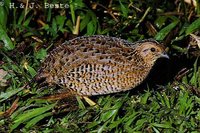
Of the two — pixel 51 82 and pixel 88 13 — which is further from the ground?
pixel 88 13

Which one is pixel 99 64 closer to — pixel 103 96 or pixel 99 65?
pixel 99 65

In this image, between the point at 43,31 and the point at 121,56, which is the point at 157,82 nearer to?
the point at 121,56

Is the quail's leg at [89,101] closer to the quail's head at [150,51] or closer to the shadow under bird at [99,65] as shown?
the shadow under bird at [99,65]

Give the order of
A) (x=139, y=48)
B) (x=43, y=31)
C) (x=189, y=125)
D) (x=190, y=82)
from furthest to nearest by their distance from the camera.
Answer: (x=43, y=31)
(x=190, y=82)
(x=139, y=48)
(x=189, y=125)

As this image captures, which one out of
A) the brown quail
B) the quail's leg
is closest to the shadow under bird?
the brown quail

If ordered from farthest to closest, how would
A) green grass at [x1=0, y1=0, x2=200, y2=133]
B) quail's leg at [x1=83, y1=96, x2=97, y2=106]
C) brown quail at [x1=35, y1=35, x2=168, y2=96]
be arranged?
quail's leg at [x1=83, y1=96, x2=97, y2=106]
brown quail at [x1=35, y1=35, x2=168, y2=96]
green grass at [x1=0, y1=0, x2=200, y2=133]

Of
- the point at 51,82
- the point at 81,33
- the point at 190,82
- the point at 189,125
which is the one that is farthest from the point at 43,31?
the point at 189,125

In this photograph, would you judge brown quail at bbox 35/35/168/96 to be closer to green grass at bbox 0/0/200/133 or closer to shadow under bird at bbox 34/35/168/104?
shadow under bird at bbox 34/35/168/104

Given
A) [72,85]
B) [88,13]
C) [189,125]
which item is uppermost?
[88,13]

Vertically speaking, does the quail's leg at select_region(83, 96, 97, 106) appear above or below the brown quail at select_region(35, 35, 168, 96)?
below
